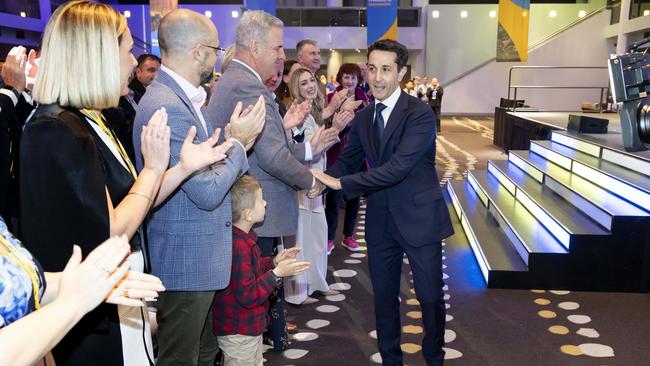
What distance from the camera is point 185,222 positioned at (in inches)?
72.0

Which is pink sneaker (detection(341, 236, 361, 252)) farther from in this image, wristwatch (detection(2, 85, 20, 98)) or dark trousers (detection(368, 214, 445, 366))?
wristwatch (detection(2, 85, 20, 98))

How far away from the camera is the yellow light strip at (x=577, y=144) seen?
5.40 meters

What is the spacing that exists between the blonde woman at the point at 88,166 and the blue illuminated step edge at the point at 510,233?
9.61 feet

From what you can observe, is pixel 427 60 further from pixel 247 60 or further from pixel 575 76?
pixel 247 60

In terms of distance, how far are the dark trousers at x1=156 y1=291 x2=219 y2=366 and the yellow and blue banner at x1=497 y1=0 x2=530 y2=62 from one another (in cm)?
1553

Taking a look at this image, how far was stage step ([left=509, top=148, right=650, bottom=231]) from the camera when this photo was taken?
3729 mm

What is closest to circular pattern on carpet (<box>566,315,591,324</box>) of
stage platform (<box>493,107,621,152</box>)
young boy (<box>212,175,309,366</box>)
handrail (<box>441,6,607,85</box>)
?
young boy (<box>212,175,309,366</box>)

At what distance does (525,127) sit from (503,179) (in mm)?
3651

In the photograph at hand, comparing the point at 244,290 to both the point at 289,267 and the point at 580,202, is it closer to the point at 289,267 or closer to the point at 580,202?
the point at 289,267

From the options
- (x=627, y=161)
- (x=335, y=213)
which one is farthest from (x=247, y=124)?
(x=627, y=161)

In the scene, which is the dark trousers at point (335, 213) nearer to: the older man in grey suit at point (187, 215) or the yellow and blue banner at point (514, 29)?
the older man in grey suit at point (187, 215)

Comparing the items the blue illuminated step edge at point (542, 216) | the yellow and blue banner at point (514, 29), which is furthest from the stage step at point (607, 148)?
the yellow and blue banner at point (514, 29)

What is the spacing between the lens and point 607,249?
3656mm

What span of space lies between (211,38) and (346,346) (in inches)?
72.9
